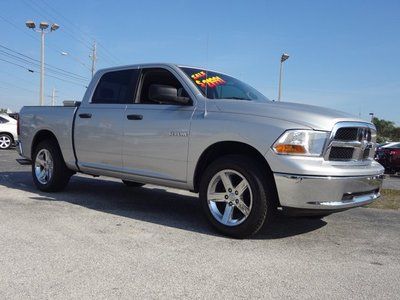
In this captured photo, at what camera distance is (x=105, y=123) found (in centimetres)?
625

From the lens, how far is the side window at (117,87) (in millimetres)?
6231

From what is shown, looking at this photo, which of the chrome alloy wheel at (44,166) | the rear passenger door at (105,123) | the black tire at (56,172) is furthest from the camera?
the chrome alloy wheel at (44,166)

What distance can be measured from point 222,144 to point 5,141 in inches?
618

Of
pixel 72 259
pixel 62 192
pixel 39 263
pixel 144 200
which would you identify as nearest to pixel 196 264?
pixel 72 259

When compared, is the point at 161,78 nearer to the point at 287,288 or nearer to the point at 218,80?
the point at 218,80

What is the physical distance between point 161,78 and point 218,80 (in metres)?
0.75

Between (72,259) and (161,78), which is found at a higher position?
(161,78)

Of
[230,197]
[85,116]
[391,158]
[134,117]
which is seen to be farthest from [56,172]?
[391,158]

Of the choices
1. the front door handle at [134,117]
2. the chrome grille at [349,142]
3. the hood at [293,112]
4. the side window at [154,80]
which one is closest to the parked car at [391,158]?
the chrome grille at [349,142]

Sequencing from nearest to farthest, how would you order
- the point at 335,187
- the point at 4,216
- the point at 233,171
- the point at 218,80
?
the point at 335,187
the point at 233,171
the point at 4,216
the point at 218,80

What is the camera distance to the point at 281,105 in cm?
489

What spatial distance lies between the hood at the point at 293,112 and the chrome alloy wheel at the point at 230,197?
2.26ft

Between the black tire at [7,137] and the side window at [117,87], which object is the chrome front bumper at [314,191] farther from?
the black tire at [7,137]

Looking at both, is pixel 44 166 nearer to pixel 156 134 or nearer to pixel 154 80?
pixel 154 80
